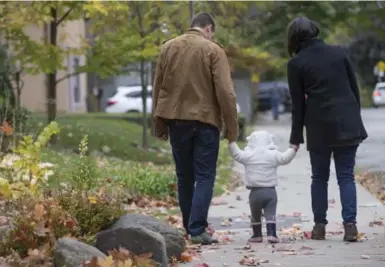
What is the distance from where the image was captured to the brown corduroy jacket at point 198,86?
712cm

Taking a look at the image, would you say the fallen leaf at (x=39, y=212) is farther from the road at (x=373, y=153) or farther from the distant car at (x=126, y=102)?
the distant car at (x=126, y=102)

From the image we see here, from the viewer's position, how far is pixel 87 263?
17.0ft

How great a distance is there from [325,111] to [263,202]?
0.86 metres

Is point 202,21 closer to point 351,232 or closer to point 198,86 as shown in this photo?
point 198,86

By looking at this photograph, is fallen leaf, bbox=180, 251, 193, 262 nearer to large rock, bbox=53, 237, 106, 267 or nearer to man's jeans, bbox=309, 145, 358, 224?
large rock, bbox=53, 237, 106, 267

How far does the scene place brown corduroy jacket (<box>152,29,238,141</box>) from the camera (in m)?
7.12

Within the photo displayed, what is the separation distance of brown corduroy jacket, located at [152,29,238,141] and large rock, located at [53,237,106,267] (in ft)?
6.00

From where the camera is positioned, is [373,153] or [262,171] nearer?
[262,171]

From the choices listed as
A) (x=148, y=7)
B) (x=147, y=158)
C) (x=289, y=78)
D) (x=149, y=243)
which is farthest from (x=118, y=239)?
(x=148, y=7)

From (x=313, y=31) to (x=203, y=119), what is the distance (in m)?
1.17

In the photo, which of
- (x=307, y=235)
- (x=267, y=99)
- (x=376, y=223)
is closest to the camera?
(x=307, y=235)

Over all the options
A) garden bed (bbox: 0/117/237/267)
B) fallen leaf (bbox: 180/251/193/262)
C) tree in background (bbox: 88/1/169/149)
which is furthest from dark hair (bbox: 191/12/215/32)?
tree in background (bbox: 88/1/169/149)

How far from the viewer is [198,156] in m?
7.24

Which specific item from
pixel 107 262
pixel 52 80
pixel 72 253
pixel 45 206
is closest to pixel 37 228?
pixel 45 206
